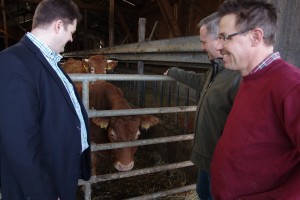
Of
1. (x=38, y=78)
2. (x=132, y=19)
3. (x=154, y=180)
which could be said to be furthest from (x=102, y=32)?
(x=38, y=78)

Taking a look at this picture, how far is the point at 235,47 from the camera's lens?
1.26m

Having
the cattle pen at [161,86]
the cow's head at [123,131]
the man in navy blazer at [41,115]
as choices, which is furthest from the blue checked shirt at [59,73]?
the cow's head at [123,131]

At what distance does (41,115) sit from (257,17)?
1123 mm

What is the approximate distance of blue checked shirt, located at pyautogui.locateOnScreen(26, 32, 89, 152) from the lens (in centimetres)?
142

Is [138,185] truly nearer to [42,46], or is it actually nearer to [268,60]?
[42,46]

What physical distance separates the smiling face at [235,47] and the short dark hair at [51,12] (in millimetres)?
825

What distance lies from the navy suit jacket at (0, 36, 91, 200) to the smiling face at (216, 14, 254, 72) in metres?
0.85

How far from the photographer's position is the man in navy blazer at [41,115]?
1235 millimetres

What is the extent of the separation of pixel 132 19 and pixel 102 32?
6.05 meters

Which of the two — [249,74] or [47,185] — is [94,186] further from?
[249,74]

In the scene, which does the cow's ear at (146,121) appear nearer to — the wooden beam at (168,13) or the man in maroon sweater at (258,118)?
the man in maroon sweater at (258,118)

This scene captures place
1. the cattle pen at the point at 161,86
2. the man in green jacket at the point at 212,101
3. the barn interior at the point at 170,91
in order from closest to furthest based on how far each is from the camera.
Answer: the man in green jacket at the point at 212,101 < the cattle pen at the point at 161,86 < the barn interior at the point at 170,91

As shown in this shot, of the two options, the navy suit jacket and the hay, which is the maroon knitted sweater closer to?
the navy suit jacket

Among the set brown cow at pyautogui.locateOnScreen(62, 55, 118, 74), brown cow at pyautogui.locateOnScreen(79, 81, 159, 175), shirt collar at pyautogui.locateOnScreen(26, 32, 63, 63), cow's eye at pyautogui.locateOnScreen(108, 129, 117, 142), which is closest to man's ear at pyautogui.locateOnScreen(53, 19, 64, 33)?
shirt collar at pyautogui.locateOnScreen(26, 32, 63, 63)
